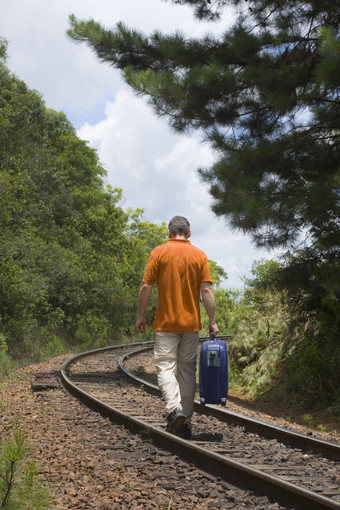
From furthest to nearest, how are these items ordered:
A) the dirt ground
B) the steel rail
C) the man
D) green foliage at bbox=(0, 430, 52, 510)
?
1. the dirt ground
2. the man
3. the steel rail
4. green foliage at bbox=(0, 430, 52, 510)

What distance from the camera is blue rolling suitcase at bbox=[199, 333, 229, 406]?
6.85m

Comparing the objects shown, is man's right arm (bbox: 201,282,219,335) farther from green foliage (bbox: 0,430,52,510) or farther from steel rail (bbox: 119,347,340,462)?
green foliage (bbox: 0,430,52,510)

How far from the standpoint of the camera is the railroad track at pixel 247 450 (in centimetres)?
446

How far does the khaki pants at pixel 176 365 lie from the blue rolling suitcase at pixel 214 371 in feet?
0.61

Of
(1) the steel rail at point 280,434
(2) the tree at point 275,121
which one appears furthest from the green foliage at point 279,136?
(1) the steel rail at point 280,434

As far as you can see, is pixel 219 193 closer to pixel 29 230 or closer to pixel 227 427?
pixel 227 427

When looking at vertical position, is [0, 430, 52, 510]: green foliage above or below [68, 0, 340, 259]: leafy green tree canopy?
below

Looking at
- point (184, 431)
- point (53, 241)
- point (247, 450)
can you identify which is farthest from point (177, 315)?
point (53, 241)

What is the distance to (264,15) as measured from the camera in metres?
12.4

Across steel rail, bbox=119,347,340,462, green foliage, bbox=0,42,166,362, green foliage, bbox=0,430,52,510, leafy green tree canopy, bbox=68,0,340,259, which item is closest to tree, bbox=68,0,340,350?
leafy green tree canopy, bbox=68,0,340,259

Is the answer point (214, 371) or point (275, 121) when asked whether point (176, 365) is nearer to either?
point (214, 371)

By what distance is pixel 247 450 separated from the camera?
6.01m

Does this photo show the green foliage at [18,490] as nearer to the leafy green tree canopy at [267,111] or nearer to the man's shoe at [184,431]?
the man's shoe at [184,431]

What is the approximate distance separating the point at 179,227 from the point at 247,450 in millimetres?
2401
